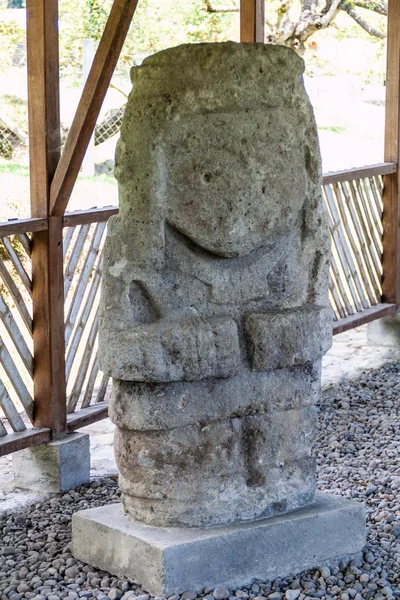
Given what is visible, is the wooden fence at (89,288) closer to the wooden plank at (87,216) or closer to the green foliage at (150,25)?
the wooden plank at (87,216)

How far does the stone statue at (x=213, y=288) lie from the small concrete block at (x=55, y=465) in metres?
1.38

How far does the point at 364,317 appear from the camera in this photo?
793 cm

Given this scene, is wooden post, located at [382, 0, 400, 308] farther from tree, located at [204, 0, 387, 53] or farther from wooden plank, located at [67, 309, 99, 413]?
tree, located at [204, 0, 387, 53]

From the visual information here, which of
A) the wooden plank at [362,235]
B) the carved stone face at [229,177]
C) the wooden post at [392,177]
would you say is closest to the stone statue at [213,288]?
the carved stone face at [229,177]

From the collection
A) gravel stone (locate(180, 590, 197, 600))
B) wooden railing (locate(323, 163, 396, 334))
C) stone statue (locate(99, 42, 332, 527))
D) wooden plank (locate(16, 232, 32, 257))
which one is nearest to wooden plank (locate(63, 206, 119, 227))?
wooden plank (locate(16, 232, 32, 257))

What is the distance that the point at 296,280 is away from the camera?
13.2 feet

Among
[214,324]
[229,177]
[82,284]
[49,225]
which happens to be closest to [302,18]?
[82,284]

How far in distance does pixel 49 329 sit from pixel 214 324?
168cm

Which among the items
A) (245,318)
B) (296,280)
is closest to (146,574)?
(245,318)

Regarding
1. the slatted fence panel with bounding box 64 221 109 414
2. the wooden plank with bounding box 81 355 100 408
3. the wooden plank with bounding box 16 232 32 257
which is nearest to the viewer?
the wooden plank with bounding box 16 232 32 257

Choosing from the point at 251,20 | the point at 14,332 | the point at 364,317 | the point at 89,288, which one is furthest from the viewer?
the point at 364,317

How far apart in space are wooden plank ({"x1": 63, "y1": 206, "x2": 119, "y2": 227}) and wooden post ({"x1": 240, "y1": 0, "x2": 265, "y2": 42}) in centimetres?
146

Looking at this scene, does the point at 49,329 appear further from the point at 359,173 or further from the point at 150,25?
the point at 150,25

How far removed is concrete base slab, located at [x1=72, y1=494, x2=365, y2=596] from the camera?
3654 mm
